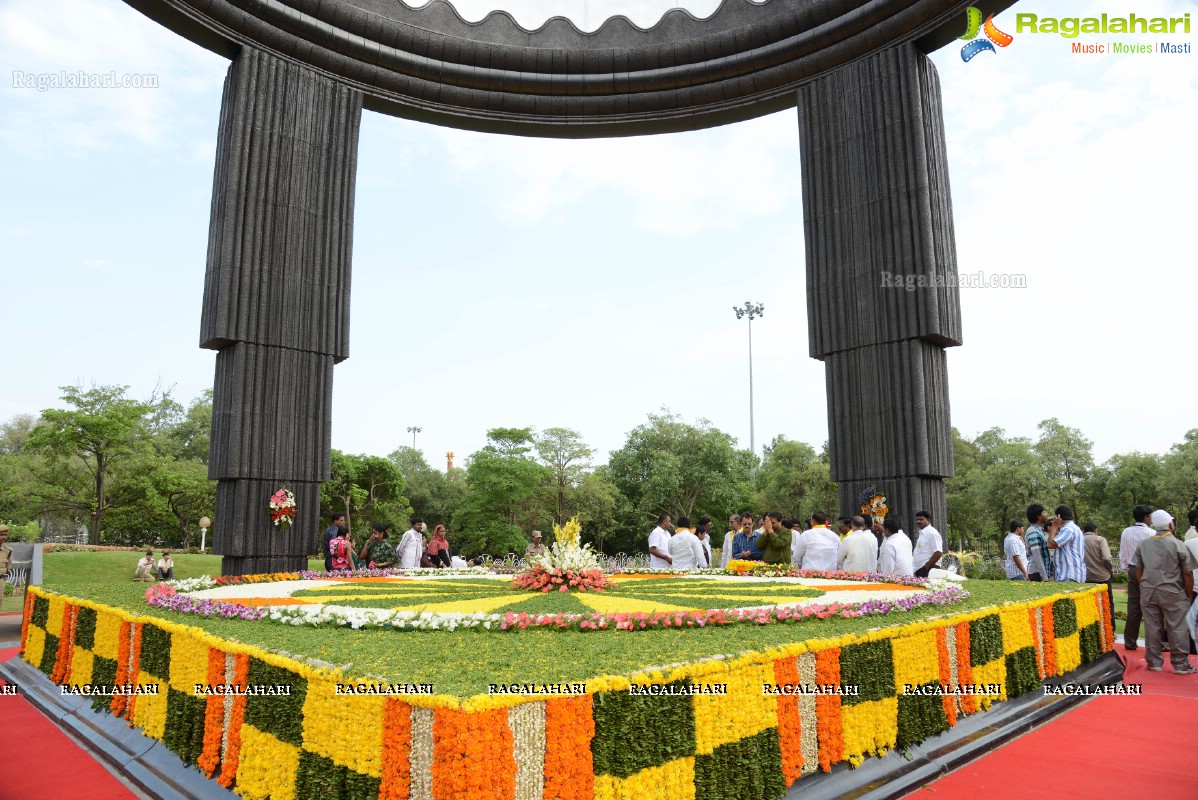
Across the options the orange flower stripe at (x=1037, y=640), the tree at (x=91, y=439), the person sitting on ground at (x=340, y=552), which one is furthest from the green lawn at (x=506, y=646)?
the tree at (x=91, y=439)

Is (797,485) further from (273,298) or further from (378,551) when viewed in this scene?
(378,551)

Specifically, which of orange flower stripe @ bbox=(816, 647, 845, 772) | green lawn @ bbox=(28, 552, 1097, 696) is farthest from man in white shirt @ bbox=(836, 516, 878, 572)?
orange flower stripe @ bbox=(816, 647, 845, 772)

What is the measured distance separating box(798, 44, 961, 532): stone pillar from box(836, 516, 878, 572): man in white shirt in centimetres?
456

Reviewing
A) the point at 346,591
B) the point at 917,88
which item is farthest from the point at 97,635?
the point at 917,88

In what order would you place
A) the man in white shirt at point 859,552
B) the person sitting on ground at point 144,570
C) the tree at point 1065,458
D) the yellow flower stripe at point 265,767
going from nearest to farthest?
the yellow flower stripe at point 265,767
the man in white shirt at point 859,552
the person sitting on ground at point 144,570
the tree at point 1065,458

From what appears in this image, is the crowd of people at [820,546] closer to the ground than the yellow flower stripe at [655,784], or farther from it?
farther from it

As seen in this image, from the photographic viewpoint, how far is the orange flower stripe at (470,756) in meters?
2.86

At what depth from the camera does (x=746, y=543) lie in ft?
40.9

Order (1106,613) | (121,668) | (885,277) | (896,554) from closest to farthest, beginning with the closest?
(121,668), (1106,613), (896,554), (885,277)

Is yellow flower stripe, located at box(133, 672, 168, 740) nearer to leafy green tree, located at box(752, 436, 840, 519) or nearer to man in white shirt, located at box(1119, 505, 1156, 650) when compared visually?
man in white shirt, located at box(1119, 505, 1156, 650)

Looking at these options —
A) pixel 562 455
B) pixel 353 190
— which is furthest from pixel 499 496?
pixel 353 190

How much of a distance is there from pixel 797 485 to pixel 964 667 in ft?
123

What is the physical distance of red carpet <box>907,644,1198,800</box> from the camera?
468 centimetres

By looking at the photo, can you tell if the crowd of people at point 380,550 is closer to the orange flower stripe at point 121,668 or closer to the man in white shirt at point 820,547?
the orange flower stripe at point 121,668
